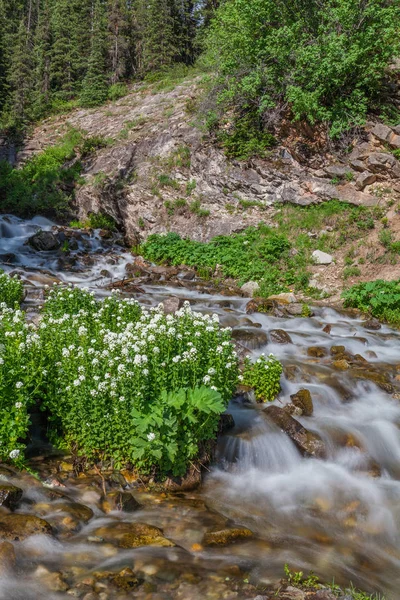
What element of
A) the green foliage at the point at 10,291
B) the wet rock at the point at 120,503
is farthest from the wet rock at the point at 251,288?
the wet rock at the point at 120,503

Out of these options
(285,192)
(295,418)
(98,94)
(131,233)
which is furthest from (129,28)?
(295,418)

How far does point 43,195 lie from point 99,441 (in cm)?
2207

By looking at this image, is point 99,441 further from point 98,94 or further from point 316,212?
point 98,94

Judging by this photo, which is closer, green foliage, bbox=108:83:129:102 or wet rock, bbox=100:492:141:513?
wet rock, bbox=100:492:141:513

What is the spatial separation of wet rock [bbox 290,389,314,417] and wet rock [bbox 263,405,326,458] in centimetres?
60

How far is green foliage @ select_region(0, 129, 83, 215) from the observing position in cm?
2356

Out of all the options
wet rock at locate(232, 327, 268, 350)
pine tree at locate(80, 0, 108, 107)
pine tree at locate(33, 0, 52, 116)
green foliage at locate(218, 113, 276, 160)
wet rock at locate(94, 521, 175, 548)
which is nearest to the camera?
wet rock at locate(94, 521, 175, 548)

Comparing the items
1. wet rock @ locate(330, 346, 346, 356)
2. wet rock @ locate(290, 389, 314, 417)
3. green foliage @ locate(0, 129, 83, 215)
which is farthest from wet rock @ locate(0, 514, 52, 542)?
green foliage @ locate(0, 129, 83, 215)

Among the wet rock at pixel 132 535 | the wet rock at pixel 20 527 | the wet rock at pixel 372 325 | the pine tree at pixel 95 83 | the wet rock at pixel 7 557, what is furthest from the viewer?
the pine tree at pixel 95 83

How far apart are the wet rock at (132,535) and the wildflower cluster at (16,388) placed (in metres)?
1.24

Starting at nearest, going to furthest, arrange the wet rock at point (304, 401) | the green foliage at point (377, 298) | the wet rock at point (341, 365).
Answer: the wet rock at point (304, 401) → the wet rock at point (341, 365) → the green foliage at point (377, 298)

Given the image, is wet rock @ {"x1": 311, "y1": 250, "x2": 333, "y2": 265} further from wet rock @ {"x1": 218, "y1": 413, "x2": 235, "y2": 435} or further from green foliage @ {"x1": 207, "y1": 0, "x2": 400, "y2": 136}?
wet rock @ {"x1": 218, "y1": 413, "x2": 235, "y2": 435}

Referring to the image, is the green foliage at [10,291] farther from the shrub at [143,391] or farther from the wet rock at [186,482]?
→ the wet rock at [186,482]

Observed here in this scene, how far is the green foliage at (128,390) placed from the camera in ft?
15.3
